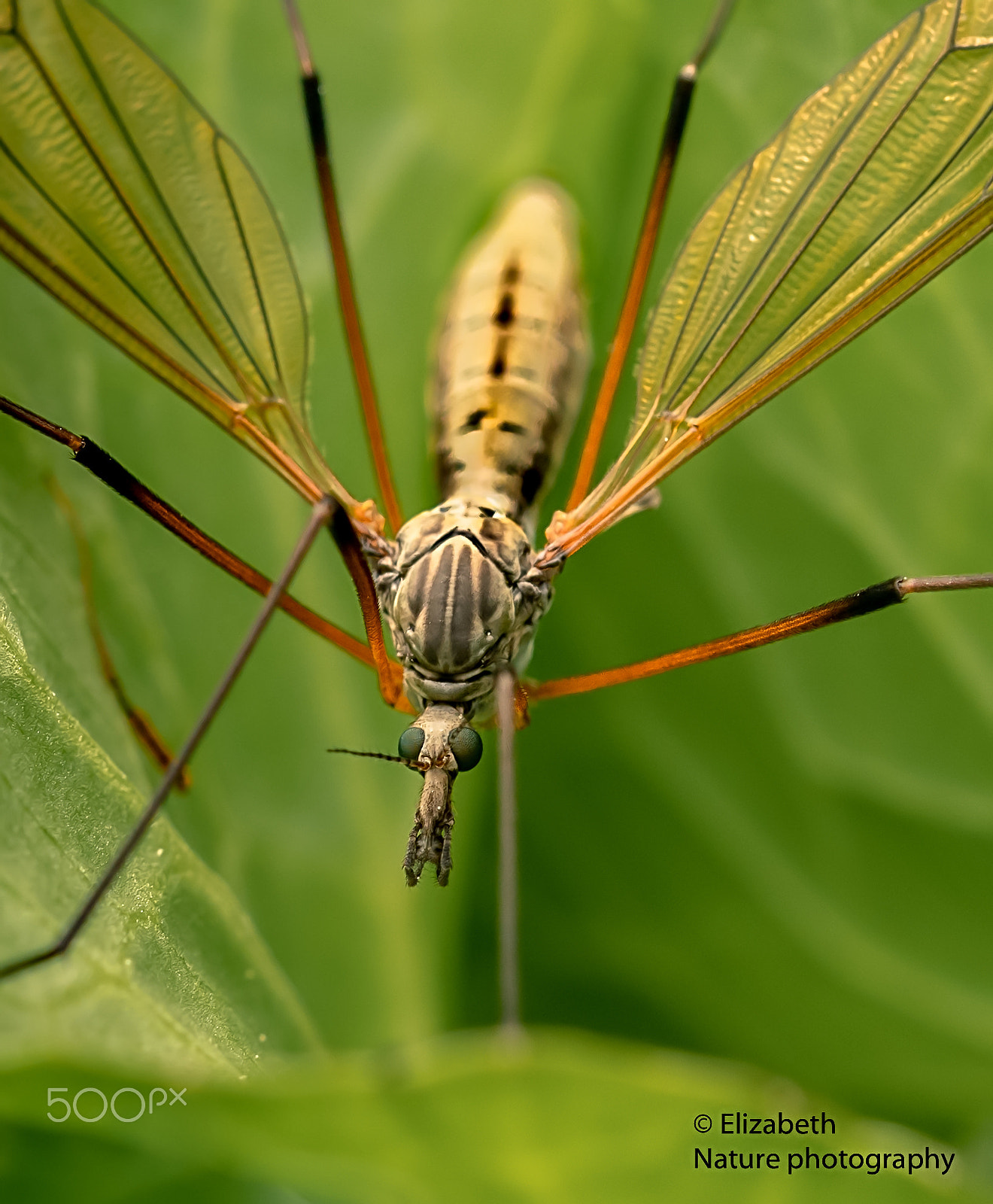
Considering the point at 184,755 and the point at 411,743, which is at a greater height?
the point at 411,743

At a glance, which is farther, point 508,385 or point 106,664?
point 508,385

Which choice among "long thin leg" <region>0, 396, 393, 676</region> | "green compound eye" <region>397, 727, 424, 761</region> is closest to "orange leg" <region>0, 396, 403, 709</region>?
"long thin leg" <region>0, 396, 393, 676</region>

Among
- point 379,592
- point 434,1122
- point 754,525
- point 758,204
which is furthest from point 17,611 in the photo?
point 758,204

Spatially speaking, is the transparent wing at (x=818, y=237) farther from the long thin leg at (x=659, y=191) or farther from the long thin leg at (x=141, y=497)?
the long thin leg at (x=141, y=497)

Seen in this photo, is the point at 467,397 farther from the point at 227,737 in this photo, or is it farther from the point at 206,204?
the point at 227,737

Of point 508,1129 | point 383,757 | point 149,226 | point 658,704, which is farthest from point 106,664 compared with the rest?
point 508,1129

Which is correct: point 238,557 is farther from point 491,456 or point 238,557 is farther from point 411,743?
point 491,456

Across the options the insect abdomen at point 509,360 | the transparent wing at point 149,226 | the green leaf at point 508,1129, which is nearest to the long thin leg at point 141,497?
the transparent wing at point 149,226

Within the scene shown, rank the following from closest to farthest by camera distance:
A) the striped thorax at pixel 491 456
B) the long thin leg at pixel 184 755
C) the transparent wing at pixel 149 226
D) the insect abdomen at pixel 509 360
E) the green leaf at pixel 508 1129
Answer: the green leaf at pixel 508 1129 < the long thin leg at pixel 184 755 < the transparent wing at pixel 149 226 < the striped thorax at pixel 491 456 < the insect abdomen at pixel 509 360
